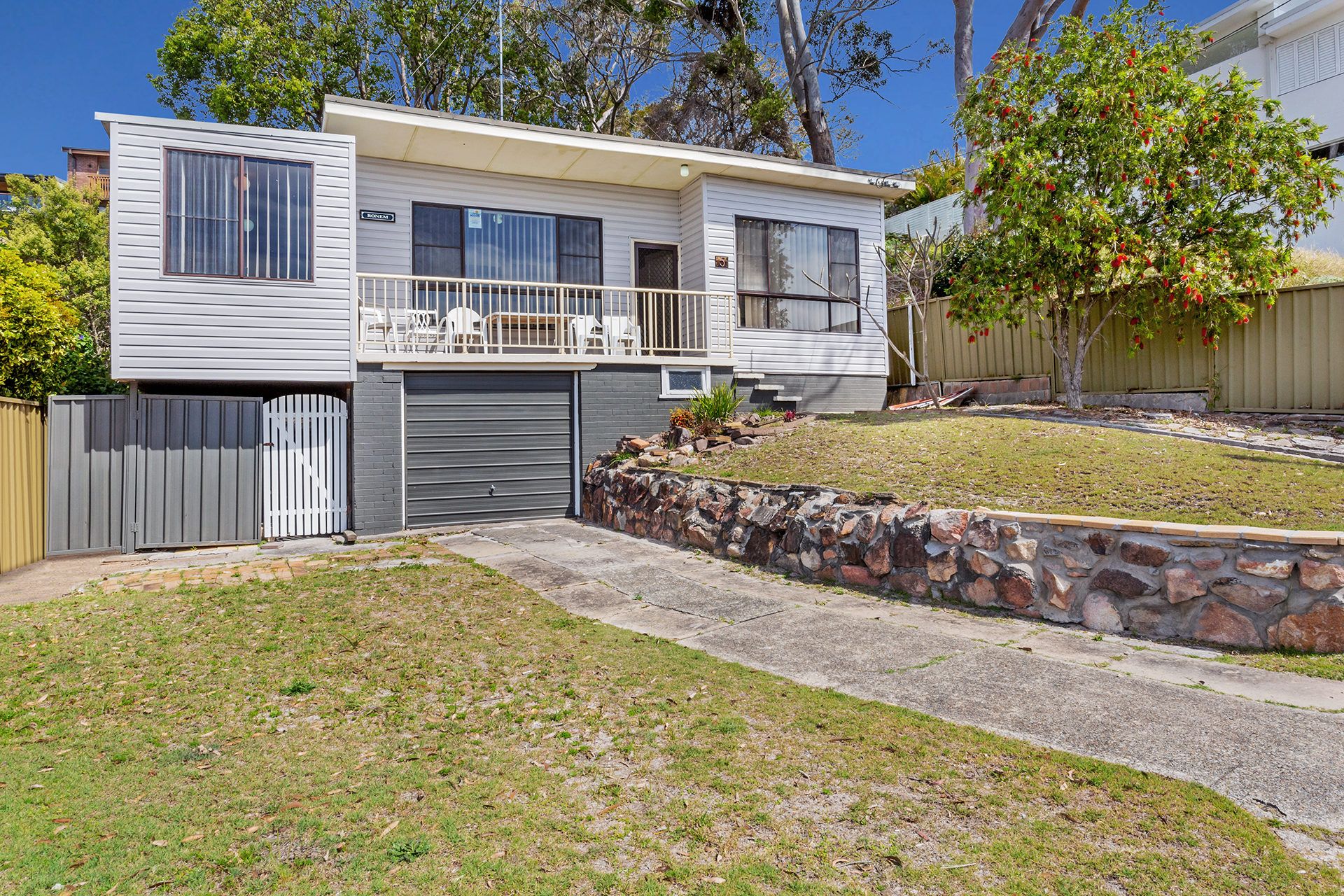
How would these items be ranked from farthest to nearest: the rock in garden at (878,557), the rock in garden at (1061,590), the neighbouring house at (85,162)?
the neighbouring house at (85,162) < the rock in garden at (878,557) < the rock in garden at (1061,590)

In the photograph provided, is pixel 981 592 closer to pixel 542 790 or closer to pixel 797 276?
pixel 542 790

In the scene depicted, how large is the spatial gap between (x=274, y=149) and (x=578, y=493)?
5.98 meters

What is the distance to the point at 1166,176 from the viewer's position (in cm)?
977

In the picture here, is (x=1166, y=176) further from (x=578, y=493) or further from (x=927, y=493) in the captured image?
(x=578, y=493)

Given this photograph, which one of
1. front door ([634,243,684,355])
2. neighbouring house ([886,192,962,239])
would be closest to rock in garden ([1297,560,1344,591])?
front door ([634,243,684,355])

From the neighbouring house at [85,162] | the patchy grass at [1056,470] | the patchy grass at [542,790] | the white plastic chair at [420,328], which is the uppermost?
the neighbouring house at [85,162]

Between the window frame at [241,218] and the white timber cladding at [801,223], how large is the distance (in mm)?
5920

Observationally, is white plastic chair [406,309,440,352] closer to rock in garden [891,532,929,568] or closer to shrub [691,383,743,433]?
shrub [691,383,743,433]

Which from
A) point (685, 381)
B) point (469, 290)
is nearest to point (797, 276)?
point (685, 381)

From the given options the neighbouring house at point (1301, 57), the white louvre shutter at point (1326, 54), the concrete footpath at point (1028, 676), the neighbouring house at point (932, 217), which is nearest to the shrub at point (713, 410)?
the concrete footpath at point (1028, 676)

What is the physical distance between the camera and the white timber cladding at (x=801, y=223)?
506 inches

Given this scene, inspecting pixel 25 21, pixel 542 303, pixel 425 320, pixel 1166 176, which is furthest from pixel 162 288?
pixel 25 21

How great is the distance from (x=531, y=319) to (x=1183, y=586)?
8.72 meters

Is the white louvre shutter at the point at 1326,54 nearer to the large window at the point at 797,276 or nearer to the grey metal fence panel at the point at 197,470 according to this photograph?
the large window at the point at 797,276
